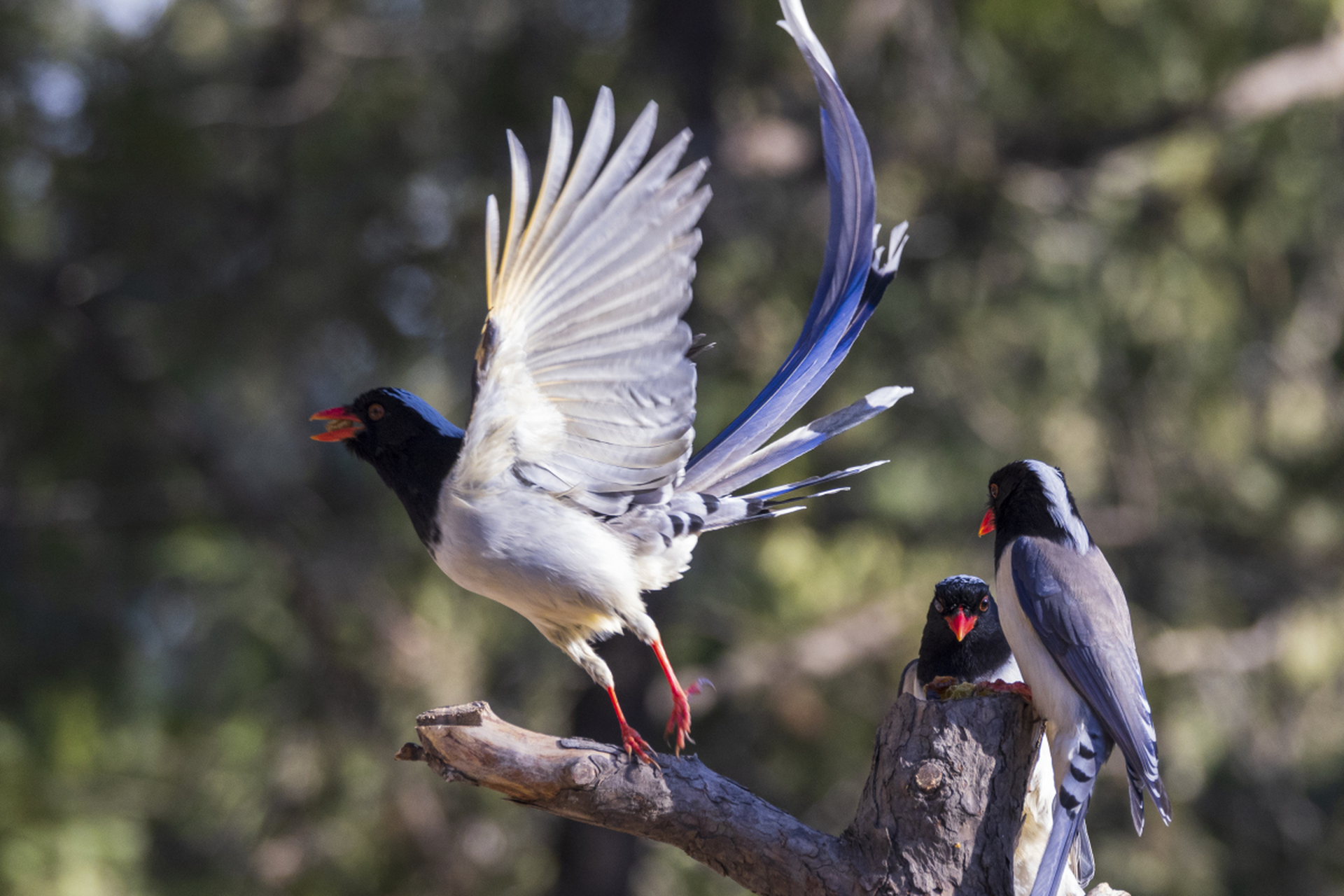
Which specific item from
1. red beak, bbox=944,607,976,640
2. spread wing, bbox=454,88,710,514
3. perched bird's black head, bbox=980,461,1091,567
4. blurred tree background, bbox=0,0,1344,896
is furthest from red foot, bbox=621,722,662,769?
blurred tree background, bbox=0,0,1344,896

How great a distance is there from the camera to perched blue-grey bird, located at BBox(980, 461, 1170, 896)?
7.72ft

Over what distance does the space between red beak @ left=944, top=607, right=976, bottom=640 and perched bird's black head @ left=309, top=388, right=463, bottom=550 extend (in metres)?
1.48

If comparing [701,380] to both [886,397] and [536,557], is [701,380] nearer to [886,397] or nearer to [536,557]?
[886,397]

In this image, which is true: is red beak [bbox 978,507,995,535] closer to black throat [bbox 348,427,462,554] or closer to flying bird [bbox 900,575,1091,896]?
flying bird [bbox 900,575,1091,896]

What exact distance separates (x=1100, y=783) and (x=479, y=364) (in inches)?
265

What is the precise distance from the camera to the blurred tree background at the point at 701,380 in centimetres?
681

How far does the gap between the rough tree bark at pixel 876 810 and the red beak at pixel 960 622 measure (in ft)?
2.30

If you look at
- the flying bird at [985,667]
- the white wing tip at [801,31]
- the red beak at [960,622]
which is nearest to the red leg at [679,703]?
the flying bird at [985,667]

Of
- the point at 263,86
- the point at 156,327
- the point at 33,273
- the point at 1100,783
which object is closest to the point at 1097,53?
the point at 1100,783

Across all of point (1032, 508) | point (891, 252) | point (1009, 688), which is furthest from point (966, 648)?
point (891, 252)

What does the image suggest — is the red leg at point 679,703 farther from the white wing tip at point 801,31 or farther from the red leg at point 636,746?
the white wing tip at point 801,31

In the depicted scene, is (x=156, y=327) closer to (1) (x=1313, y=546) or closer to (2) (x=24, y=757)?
(2) (x=24, y=757)

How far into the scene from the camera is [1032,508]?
288cm

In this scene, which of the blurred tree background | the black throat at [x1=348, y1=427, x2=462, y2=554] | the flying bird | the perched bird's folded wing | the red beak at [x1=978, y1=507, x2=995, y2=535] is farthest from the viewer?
the blurred tree background
